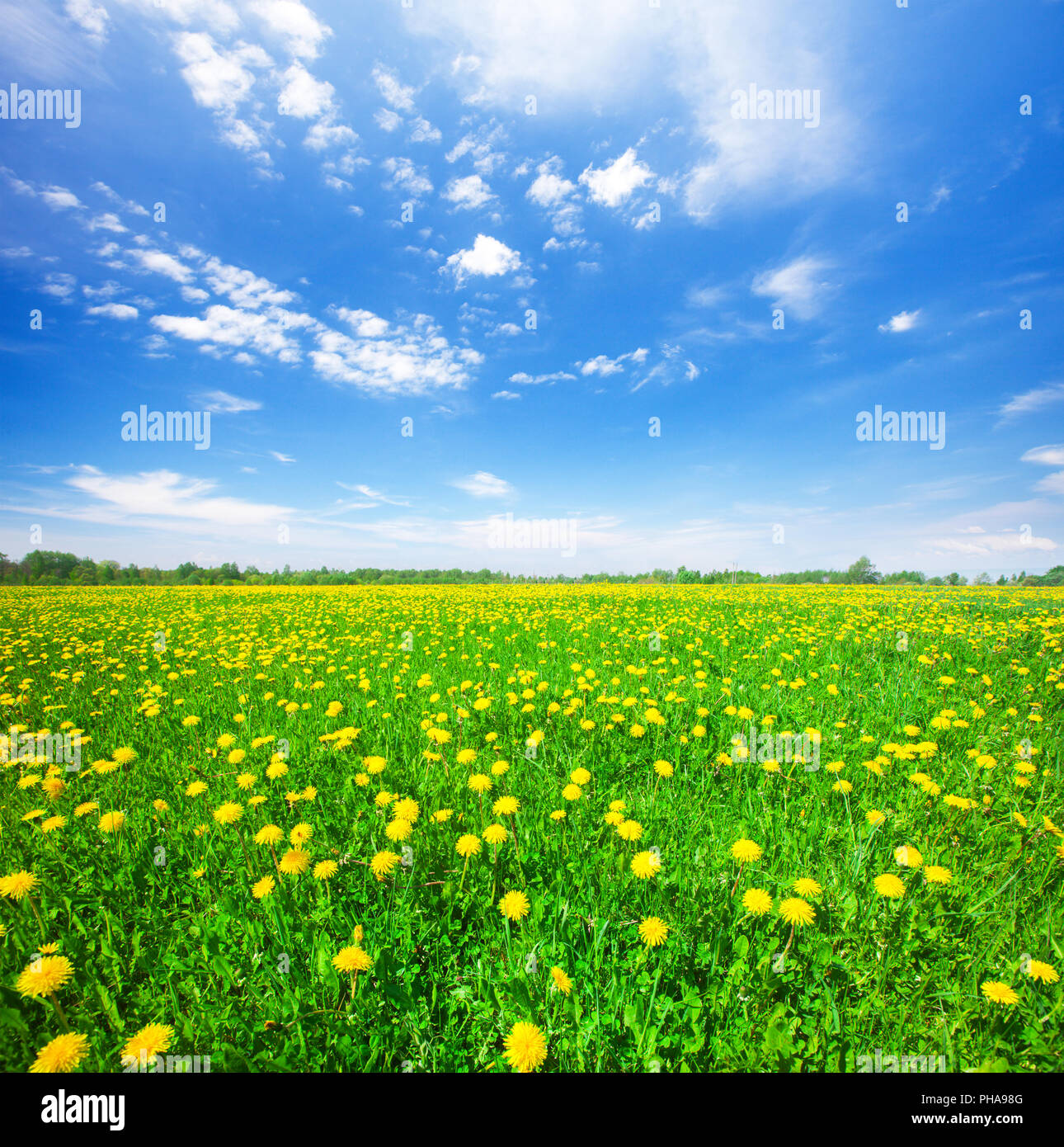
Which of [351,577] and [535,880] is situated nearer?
[535,880]

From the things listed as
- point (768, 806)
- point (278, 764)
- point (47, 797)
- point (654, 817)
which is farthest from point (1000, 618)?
point (47, 797)

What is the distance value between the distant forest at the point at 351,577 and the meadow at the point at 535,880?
2848 cm

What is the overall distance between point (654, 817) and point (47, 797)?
3832 millimetres

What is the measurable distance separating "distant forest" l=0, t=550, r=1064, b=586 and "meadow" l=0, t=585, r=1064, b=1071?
28477 millimetres

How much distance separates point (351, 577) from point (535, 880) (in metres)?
46.5

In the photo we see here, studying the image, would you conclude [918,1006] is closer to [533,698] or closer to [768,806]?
[768,806]

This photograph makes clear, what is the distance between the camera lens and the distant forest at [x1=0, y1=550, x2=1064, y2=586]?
113 ft

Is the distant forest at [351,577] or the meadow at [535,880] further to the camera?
the distant forest at [351,577]

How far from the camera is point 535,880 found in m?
2.15

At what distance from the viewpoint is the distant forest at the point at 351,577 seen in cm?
3450

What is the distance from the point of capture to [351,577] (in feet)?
147

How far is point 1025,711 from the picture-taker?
4.10 metres

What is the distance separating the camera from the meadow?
1.49m

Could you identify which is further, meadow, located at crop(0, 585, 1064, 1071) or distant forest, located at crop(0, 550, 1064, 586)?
distant forest, located at crop(0, 550, 1064, 586)
